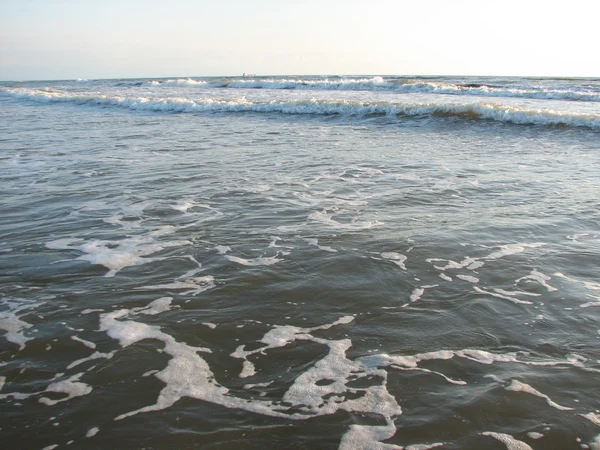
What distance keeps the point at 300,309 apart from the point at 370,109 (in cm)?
1859

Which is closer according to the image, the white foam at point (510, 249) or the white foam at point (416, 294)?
the white foam at point (416, 294)

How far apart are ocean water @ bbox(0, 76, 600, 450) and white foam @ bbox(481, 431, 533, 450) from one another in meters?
0.01

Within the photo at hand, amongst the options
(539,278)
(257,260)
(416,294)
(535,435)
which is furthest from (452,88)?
(535,435)

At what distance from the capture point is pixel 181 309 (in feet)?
12.9

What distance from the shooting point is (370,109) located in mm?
21125

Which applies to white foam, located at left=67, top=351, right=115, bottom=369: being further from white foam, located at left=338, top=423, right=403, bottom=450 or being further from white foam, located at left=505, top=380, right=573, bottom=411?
white foam, located at left=505, top=380, right=573, bottom=411

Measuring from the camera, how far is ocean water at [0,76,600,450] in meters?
2.68

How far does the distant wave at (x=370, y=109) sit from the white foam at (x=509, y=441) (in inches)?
636

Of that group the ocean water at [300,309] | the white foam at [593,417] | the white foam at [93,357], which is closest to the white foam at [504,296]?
the ocean water at [300,309]

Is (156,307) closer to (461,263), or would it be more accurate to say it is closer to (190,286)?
(190,286)

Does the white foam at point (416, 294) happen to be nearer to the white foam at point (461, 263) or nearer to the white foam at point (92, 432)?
the white foam at point (461, 263)

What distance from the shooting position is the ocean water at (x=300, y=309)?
105 inches

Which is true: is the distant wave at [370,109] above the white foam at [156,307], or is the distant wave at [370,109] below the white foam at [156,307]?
above

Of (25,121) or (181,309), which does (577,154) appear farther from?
(25,121)
